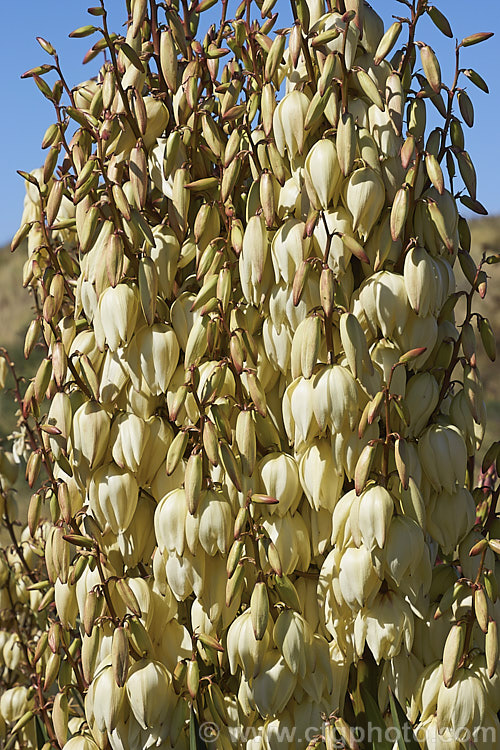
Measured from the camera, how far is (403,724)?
737 mm

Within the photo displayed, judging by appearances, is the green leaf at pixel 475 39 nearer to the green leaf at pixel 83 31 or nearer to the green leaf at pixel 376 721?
the green leaf at pixel 83 31

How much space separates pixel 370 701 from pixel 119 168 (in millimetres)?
605

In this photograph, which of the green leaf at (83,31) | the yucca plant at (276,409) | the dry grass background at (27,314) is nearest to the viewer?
the yucca plant at (276,409)

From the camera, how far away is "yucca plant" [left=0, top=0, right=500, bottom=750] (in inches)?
27.8

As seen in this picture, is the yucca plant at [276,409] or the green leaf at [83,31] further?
the green leaf at [83,31]

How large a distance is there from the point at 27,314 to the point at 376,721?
603 cm

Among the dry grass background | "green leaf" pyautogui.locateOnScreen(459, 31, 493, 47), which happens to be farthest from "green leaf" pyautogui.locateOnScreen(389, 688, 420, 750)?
the dry grass background

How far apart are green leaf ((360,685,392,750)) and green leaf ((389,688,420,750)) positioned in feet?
0.10

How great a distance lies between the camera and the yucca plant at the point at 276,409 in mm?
706

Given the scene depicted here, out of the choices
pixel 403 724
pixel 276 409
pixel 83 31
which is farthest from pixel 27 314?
pixel 403 724

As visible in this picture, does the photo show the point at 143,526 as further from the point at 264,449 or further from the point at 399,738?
the point at 399,738

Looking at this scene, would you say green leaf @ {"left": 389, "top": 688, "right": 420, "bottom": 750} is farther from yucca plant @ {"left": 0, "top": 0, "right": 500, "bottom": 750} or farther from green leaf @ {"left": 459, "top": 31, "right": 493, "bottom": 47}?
green leaf @ {"left": 459, "top": 31, "right": 493, "bottom": 47}

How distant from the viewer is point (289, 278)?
0.72m

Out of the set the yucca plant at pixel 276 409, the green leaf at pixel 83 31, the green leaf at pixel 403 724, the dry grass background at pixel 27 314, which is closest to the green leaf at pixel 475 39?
the yucca plant at pixel 276 409
